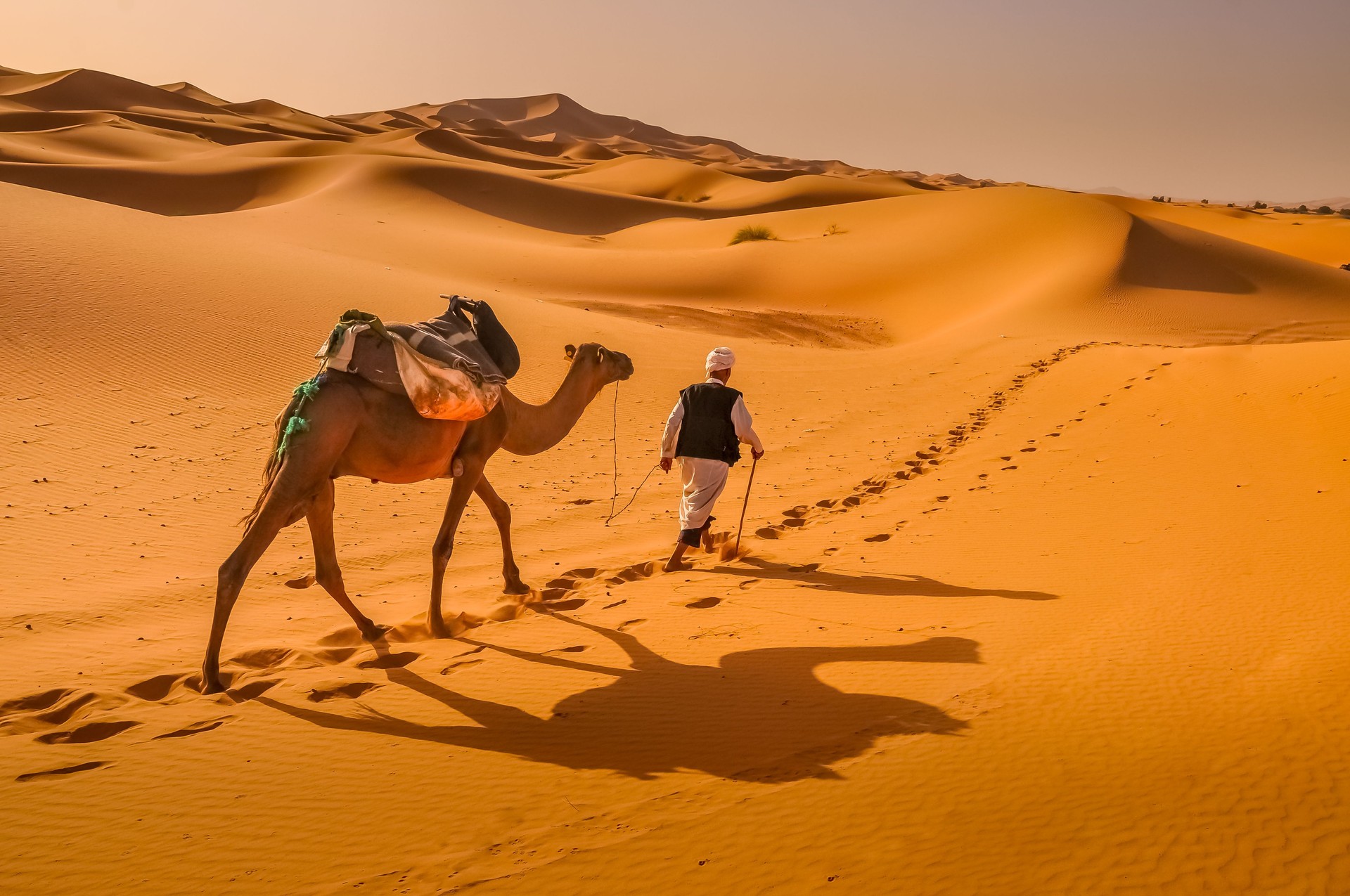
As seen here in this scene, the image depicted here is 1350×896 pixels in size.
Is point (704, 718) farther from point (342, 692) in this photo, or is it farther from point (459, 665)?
point (342, 692)

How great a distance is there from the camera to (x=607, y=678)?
5582 millimetres

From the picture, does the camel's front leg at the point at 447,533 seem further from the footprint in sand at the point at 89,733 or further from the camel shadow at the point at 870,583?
the camel shadow at the point at 870,583

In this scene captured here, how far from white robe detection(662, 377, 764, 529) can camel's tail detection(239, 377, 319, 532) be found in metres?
3.11

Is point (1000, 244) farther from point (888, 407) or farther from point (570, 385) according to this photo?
point (570, 385)

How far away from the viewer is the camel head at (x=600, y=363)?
23.6 feet

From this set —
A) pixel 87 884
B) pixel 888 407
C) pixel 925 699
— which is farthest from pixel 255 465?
pixel 888 407

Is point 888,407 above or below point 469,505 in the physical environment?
above

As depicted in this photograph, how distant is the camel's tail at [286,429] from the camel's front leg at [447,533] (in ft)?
3.93

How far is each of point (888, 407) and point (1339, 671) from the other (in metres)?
11.4

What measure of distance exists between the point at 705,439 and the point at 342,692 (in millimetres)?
3631

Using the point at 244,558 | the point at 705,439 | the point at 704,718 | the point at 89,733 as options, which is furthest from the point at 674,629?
the point at 89,733

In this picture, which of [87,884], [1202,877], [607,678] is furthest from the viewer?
[607,678]

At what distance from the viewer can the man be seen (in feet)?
25.8

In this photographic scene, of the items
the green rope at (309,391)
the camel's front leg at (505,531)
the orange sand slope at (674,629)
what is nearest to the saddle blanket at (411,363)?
the green rope at (309,391)
